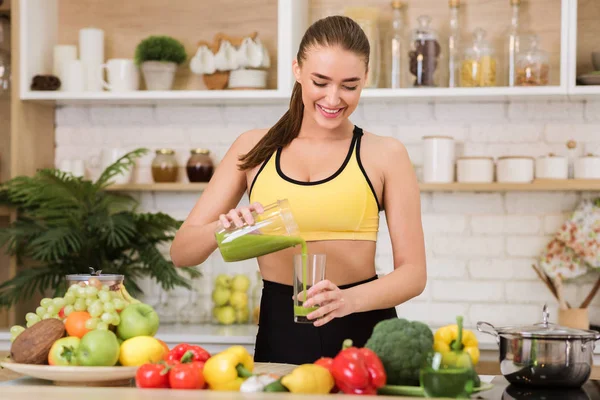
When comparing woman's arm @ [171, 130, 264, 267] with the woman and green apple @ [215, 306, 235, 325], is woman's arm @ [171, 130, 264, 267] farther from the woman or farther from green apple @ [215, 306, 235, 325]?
green apple @ [215, 306, 235, 325]

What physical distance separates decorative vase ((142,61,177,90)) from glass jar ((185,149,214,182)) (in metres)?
0.29

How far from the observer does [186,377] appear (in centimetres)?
134

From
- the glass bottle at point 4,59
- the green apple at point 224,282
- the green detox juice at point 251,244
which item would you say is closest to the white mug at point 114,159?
the glass bottle at point 4,59

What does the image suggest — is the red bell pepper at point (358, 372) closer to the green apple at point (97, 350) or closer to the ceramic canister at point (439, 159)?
the green apple at point (97, 350)

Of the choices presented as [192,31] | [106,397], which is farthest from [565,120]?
[106,397]

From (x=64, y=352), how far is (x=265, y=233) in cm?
41

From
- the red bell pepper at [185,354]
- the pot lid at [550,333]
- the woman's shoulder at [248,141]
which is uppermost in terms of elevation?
the woman's shoulder at [248,141]

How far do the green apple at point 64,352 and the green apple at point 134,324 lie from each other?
0.29 feet

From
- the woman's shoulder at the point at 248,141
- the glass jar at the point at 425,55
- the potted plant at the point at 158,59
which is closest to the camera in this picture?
the woman's shoulder at the point at 248,141

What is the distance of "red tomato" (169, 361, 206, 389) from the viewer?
4.39ft

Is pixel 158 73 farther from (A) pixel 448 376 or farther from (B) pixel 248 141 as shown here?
(A) pixel 448 376

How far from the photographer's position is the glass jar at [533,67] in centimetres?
320

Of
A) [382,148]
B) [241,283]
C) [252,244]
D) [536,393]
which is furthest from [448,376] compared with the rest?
[241,283]

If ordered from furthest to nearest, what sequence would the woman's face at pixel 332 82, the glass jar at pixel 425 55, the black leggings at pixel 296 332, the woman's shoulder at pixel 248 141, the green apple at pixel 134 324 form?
the glass jar at pixel 425 55 < the woman's shoulder at pixel 248 141 < the black leggings at pixel 296 332 < the woman's face at pixel 332 82 < the green apple at pixel 134 324
